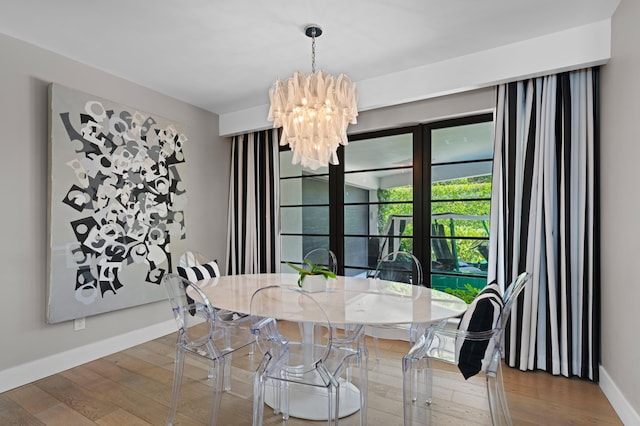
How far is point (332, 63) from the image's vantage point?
123 inches

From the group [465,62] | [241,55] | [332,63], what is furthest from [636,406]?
[241,55]

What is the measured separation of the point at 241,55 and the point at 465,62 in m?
1.87

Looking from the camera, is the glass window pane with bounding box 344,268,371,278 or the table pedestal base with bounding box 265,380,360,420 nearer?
the table pedestal base with bounding box 265,380,360,420

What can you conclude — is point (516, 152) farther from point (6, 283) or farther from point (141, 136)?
point (6, 283)

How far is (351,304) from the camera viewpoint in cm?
209

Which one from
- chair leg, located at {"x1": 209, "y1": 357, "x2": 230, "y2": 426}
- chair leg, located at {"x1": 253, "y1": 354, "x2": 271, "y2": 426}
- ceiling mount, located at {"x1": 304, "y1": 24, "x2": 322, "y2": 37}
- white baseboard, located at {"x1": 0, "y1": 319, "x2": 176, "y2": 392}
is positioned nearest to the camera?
chair leg, located at {"x1": 253, "y1": 354, "x2": 271, "y2": 426}

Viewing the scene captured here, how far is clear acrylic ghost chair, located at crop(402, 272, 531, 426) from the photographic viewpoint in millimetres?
1862

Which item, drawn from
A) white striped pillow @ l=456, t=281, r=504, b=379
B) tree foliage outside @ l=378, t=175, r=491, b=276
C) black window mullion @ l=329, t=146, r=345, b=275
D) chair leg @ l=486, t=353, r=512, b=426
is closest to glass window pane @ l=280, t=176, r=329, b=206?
black window mullion @ l=329, t=146, r=345, b=275

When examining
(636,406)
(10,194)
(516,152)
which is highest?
(516,152)

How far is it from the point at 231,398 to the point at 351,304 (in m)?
1.13

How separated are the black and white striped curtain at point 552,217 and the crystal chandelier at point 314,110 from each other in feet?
4.87

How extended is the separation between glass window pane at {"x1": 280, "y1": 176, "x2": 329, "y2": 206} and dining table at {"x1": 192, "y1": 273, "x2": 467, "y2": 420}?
148cm

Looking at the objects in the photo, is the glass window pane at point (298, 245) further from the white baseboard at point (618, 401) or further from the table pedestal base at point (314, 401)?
the white baseboard at point (618, 401)

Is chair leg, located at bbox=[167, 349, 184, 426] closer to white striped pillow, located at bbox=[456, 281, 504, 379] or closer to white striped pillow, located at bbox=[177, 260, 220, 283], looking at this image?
white striped pillow, located at bbox=[177, 260, 220, 283]
